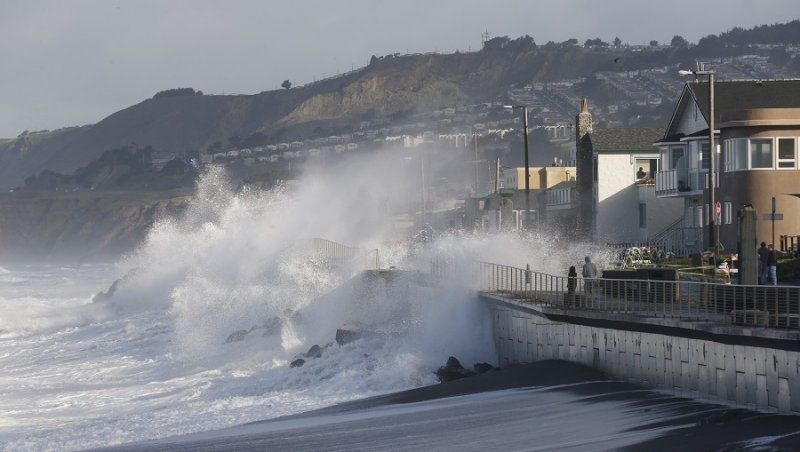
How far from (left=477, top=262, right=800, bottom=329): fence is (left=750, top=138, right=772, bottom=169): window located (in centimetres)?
1369

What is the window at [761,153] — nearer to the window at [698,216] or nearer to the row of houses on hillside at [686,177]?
the row of houses on hillside at [686,177]

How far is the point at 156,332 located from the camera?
46.7 meters

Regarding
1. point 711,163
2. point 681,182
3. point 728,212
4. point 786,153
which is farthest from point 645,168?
point 711,163

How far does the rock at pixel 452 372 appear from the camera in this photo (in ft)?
87.9

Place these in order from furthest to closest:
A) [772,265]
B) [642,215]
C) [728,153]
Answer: [642,215] < [728,153] < [772,265]

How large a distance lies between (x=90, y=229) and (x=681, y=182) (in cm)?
14488

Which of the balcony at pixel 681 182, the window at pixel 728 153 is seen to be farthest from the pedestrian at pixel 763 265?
the balcony at pixel 681 182

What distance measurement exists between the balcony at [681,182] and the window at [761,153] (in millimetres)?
7054

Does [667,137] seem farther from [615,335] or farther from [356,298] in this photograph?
[615,335]

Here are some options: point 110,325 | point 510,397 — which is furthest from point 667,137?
point 510,397

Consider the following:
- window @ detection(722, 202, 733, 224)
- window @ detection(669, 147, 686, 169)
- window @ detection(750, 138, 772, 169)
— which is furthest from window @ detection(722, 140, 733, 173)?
window @ detection(669, 147, 686, 169)

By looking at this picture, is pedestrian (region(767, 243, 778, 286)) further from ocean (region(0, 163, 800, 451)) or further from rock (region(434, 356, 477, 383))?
rock (region(434, 356, 477, 383))

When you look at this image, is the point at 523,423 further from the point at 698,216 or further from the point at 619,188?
the point at 619,188

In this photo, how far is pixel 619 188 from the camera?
6009cm
